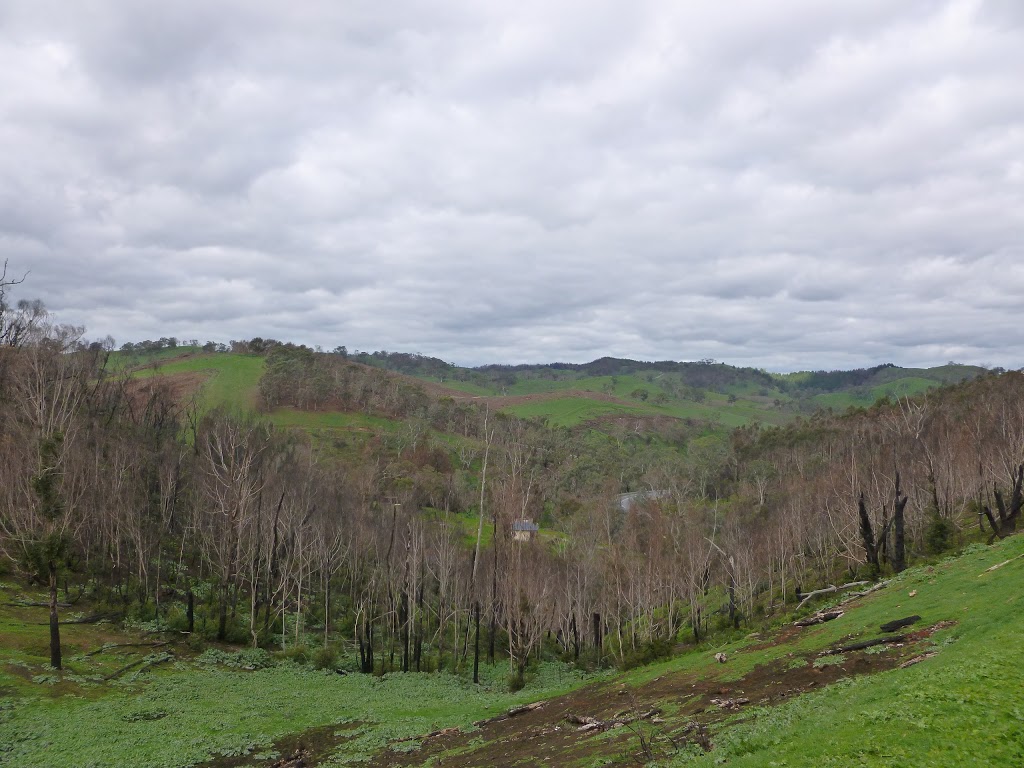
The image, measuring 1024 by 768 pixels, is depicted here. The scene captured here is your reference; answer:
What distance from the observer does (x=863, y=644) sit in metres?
23.6

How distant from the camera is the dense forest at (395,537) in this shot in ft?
156

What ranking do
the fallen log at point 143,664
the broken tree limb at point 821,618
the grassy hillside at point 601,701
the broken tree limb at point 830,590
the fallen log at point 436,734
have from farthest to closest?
the broken tree limb at point 830,590 → the fallen log at point 143,664 → the broken tree limb at point 821,618 → the fallen log at point 436,734 → the grassy hillside at point 601,701

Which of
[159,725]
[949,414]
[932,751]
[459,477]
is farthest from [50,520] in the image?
[949,414]

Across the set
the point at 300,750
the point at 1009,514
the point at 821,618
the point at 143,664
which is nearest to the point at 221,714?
the point at 300,750

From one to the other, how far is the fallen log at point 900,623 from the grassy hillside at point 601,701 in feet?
1.12

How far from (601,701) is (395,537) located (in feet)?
149

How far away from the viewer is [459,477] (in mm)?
125188

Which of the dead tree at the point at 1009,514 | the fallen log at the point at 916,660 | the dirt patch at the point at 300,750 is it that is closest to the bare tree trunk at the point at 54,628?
the dirt patch at the point at 300,750

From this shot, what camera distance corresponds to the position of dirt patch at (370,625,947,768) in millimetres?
19859

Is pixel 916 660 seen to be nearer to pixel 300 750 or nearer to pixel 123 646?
pixel 300 750

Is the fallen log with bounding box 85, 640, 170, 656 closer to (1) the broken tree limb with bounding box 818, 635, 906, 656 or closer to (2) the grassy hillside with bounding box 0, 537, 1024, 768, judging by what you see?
(2) the grassy hillside with bounding box 0, 537, 1024, 768

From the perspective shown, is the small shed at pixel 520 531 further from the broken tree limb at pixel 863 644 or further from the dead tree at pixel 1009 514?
the dead tree at pixel 1009 514

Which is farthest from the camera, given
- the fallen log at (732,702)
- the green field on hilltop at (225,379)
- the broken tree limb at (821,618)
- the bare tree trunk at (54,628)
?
the green field on hilltop at (225,379)

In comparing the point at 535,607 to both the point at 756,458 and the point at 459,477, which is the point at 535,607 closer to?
the point at 459,477
